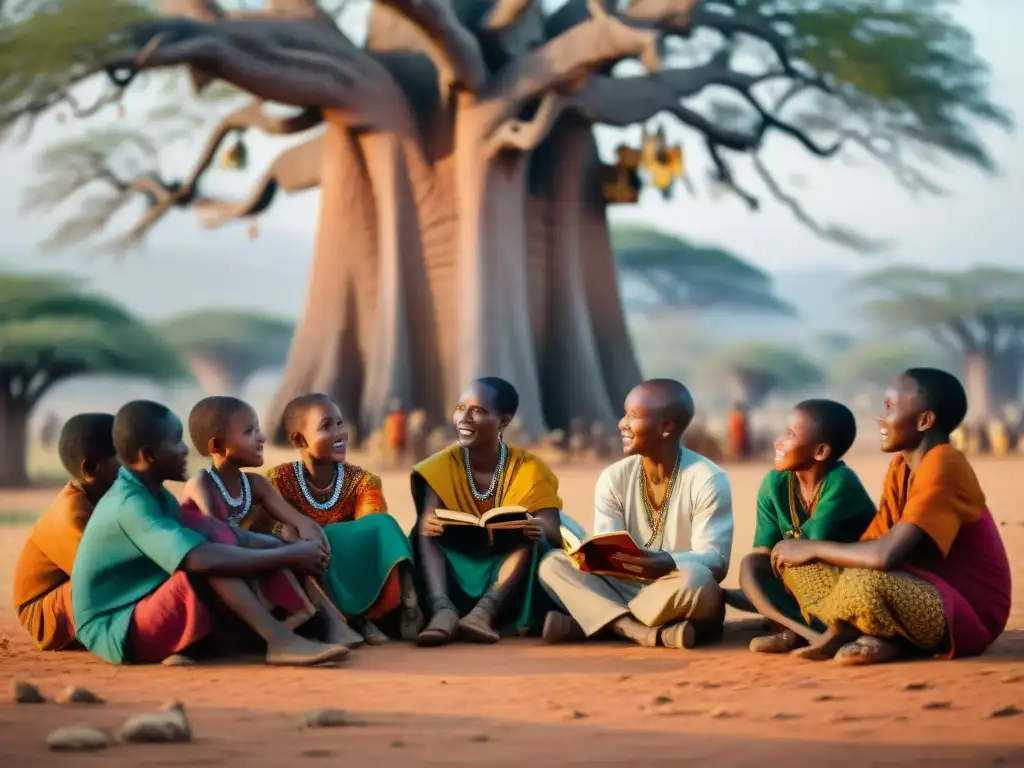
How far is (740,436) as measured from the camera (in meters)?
20.2

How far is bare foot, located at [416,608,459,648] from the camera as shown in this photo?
5.98 m

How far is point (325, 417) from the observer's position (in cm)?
636

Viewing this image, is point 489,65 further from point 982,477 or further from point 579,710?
point 579,710

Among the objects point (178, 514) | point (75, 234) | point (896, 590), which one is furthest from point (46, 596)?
point (75, 234)

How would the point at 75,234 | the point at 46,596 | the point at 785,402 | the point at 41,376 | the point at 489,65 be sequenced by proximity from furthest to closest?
the point at 785,402, the point at 75,234, the point at 41,376, the point at 489,65, the point at 46,596

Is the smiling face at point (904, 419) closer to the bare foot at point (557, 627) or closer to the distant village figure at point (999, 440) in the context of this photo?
the bare foot at point (557, 627)

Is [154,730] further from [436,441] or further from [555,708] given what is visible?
[436,441]

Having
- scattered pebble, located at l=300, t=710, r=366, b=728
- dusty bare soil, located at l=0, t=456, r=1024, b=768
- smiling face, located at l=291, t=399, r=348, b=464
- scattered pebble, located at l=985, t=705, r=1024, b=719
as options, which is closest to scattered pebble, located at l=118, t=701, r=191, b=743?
dusty bare soil, located at l=0, t=456, r=1024, b=768

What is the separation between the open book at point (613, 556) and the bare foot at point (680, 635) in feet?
0.70

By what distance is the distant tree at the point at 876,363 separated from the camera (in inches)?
1929

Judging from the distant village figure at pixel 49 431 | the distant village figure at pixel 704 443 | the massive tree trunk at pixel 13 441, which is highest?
the distant village figure at pixel 49 431

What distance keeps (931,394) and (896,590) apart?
2.52 ft

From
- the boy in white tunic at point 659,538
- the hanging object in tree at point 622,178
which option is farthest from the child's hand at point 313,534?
the hanging object in tree at point 622,178

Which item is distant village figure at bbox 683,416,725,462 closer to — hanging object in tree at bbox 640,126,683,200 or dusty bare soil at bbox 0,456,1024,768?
hanging object in tree at bbox 640,126,683,200
